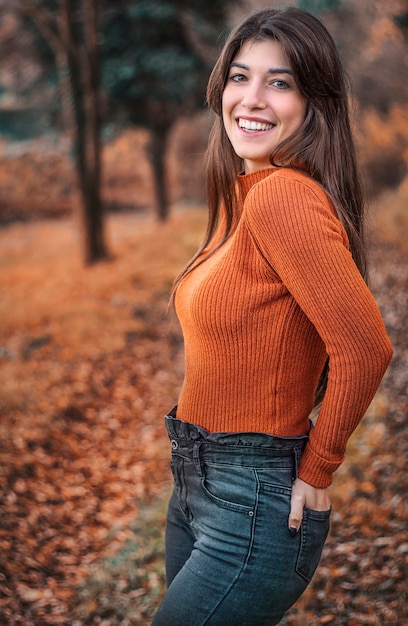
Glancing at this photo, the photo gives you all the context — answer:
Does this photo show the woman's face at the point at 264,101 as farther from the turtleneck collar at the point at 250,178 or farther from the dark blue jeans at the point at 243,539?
the dark blue jeans at the point at 243,539

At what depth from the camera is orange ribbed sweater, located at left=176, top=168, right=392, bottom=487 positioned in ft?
4.58

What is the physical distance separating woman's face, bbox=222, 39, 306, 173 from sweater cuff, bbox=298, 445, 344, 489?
2.60ft

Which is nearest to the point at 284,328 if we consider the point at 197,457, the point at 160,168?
the point at 197,457

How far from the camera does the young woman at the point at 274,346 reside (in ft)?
4.66

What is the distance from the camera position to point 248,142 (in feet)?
5.55

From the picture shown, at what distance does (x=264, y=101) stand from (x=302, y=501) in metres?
1.03

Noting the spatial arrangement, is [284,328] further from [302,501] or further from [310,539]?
[310,539]

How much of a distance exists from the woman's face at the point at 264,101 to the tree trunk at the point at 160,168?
10.6 m

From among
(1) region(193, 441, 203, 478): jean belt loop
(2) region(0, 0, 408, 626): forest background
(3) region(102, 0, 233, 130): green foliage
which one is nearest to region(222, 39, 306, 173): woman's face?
(1) region(193, 441, 203, 478): jean belt loop

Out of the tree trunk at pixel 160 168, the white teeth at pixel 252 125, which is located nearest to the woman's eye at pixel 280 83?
the white teeth at pixel 252 125

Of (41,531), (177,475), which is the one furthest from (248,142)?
(41,531)

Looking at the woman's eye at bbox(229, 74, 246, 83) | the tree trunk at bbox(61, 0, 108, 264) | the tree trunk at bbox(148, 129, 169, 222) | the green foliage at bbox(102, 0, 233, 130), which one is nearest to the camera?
the woman's eye at bbox(229, 74, 246, 83)

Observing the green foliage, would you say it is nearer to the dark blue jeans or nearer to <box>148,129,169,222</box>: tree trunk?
<box>148,129,169,222</box>: tree trunk

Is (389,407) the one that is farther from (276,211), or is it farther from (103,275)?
(103,275)
